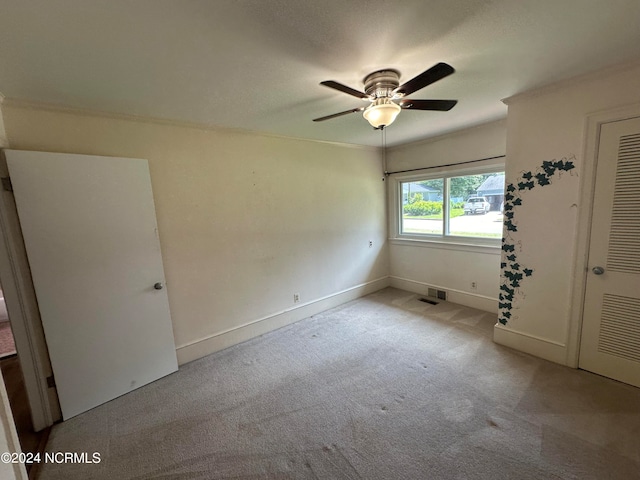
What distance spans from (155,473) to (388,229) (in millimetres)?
4069

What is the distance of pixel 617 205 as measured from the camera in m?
2.01

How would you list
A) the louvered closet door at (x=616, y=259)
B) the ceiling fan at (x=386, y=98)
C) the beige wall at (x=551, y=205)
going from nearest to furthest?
the ceiling fan at (x=386, y=98) → the louvered closet door at (x=616, y=259) → the beige wall at (x=551, y=205)

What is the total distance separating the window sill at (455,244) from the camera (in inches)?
133

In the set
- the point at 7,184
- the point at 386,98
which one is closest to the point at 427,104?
the point at 386,98

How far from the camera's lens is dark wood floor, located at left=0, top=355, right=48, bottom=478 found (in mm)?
1822

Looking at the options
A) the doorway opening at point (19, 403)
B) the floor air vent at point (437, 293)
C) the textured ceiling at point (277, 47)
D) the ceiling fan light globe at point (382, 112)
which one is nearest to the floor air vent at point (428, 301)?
the floor air vent at point (437, 293)

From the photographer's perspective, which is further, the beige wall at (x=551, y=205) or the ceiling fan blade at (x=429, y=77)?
the beige wall at (x=551, y=205)

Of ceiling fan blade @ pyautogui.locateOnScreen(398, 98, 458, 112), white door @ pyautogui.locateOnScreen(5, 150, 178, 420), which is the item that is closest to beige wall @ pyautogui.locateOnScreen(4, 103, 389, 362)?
white door @ pyautogui.locateOnScreen(5, 150, 178, 420)

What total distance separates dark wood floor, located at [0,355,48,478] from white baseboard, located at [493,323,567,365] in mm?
3781

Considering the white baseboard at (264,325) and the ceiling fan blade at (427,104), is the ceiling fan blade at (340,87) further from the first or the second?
the white baseboard at (264,325)

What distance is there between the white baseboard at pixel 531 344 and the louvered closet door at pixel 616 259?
212mm

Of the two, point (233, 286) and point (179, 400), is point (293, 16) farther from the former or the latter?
point (179, 400)

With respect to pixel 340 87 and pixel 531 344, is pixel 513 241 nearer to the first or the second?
pixel 531 344

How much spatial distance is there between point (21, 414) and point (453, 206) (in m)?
4.96
